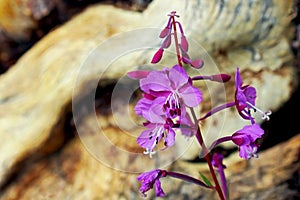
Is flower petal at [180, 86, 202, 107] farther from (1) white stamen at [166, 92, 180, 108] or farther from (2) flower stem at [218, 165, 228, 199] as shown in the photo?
(2) flower stem at [218, 165, 228, 199]

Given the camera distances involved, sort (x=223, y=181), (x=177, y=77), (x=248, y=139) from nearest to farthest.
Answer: (x=177, y=77) < (x=248, y=139) < (x=223, y=181)

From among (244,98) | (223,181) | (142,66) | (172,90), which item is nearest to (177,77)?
(172,90)

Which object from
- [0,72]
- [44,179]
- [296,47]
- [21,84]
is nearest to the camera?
[44,179]

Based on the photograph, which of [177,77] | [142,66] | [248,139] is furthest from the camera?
[142,66]

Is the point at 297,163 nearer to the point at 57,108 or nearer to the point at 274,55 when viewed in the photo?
the point at 274,55

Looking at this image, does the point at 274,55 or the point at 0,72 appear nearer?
the point at 274,55

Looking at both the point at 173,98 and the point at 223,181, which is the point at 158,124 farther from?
the point at 223,181

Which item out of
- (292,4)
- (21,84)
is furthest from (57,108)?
(292,4)
